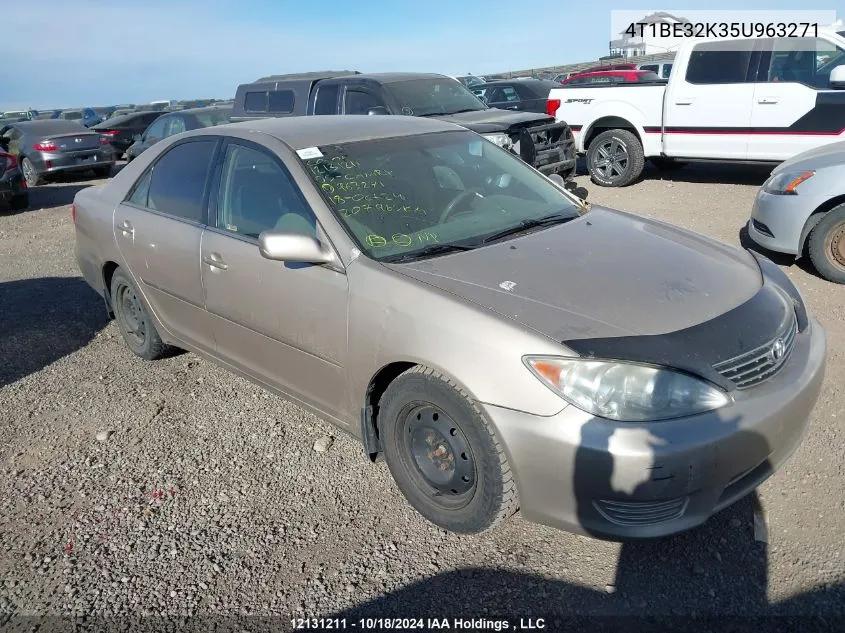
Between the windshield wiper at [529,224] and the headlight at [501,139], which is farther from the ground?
the headlight at [501,139]

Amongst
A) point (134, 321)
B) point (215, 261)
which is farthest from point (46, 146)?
point (215, 261)

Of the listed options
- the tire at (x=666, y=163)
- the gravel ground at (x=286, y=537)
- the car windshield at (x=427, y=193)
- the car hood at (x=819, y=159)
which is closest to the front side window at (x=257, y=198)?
the car windshield at (x=427, y=193)

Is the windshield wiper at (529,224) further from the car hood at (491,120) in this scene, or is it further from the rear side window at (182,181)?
the car hood at (491,120)

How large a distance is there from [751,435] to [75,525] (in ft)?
9.60

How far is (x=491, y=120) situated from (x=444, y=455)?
6819 mm

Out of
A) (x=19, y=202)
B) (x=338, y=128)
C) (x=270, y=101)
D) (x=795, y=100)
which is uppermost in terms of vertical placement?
(x=795, y=100)

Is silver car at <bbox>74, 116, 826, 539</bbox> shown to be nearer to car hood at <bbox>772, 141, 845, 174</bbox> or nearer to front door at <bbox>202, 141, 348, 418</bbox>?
front door at <bbox>202, 141, 348, 418</bbox>

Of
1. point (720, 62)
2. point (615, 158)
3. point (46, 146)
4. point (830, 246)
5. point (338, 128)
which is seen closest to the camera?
point (338, 128)

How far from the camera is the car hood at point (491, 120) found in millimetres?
8477

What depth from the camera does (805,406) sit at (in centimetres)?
269

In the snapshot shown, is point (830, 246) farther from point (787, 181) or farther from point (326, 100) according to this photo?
point (326, 100)

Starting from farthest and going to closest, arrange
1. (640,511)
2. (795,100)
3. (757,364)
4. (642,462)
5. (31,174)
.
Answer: (31,174), (795,100), (757,364), (640,511), (642,462)

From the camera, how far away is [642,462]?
7.51 feet

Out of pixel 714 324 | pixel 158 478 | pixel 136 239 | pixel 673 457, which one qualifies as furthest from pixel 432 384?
pixel 136 239
